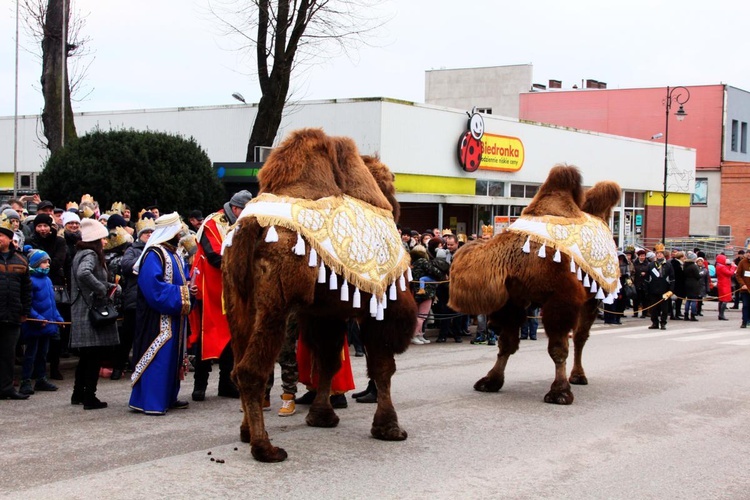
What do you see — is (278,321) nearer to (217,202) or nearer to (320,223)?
(320,223)

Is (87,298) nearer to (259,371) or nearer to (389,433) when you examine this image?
(259,371)

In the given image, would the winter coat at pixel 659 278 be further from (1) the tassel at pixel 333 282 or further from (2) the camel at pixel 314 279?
(1) the tassel at pixel 333 282

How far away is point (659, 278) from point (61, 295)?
14.4 meters

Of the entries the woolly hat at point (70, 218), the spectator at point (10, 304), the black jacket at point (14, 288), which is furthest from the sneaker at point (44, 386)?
the woolly hat at point (70, 218)

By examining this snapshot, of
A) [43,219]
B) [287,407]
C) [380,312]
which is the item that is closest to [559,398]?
[287,407]

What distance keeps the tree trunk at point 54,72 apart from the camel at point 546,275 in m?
12.0

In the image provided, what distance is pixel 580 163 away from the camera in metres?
34.0

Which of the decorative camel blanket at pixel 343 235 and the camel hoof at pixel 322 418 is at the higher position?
the decorative camel blanket at pixel 343 235

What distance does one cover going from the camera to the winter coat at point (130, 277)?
33.2 feet

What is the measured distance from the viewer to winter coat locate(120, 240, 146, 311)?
10125mm

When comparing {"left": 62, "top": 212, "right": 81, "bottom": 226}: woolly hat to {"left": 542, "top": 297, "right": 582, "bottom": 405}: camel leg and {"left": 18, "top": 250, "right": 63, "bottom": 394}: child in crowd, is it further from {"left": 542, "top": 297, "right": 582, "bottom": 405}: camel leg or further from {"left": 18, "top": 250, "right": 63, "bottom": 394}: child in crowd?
{"left": 542, "top": 297, "right": 582, "bottom": 405}: camel leg

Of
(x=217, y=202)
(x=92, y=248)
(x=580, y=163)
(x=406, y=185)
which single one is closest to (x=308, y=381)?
(x=92, y=248)

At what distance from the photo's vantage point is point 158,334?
8.38 metres

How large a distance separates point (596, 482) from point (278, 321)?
102 inches
